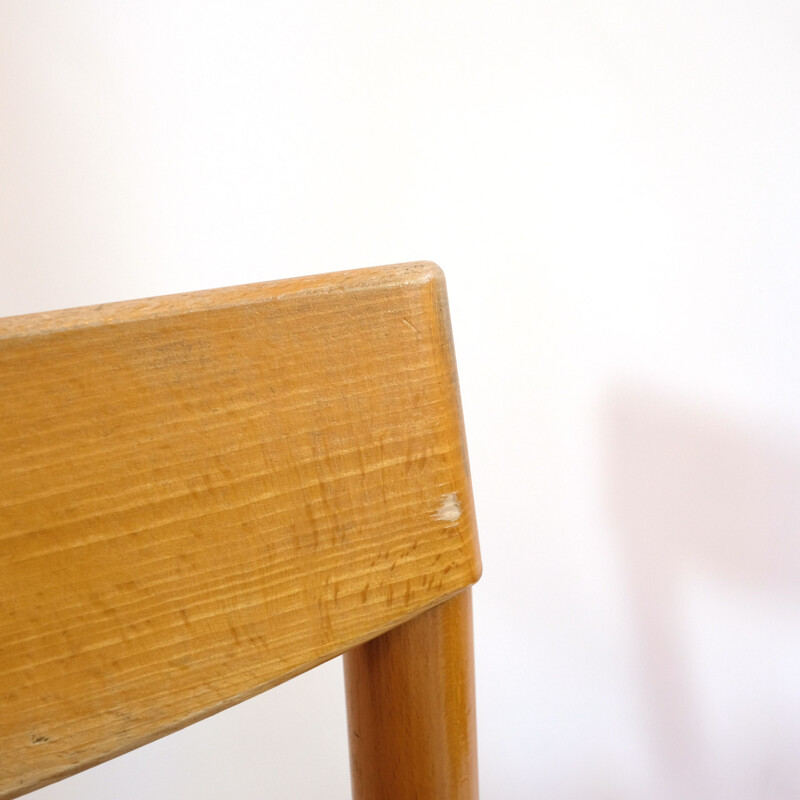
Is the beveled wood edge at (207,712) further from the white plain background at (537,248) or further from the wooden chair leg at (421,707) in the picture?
the white plain background at (537,248)

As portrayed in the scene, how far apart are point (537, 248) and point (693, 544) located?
10.0 inches

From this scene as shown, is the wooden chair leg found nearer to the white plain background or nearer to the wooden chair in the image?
the wooden chair

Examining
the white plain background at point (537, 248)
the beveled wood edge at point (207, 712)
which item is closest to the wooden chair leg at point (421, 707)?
the beveled wood edge at point (207, 712)

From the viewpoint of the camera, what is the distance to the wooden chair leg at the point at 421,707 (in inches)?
6.0

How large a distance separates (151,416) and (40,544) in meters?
0.02

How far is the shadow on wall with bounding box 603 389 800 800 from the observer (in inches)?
24.5

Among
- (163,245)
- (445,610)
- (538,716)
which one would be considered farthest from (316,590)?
(538,716)

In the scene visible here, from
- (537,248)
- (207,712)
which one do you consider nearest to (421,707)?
(207,712)

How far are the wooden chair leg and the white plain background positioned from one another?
1.58 feet

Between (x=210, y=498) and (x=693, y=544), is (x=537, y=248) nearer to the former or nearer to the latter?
(x=693, y=544)

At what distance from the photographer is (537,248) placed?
618mm

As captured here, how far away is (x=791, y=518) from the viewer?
62 cm

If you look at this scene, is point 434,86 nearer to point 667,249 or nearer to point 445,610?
point 667,249

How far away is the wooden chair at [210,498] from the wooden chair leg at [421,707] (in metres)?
0.02
